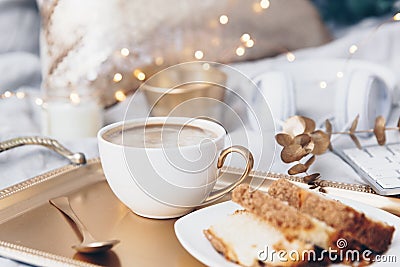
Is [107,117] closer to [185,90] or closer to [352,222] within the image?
[185,90]

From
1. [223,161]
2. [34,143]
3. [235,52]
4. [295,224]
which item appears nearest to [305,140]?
[223,161]

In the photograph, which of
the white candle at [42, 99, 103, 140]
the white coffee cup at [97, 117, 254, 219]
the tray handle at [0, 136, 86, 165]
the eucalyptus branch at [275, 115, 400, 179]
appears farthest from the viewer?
the white candle at [42, 99, 103, 140]

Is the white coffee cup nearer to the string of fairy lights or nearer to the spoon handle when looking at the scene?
the spoon handle

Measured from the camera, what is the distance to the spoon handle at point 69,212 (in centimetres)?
63

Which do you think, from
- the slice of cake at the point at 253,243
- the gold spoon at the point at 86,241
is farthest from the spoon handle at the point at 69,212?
the slice of cake at the point at 253,243

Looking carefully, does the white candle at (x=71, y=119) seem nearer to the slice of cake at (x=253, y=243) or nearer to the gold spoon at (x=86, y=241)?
the gold spoon at (x=86, y=241)

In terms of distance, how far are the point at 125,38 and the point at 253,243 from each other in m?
0.77

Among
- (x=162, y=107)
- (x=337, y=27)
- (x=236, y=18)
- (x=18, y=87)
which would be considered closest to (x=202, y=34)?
(x=236, y=18)

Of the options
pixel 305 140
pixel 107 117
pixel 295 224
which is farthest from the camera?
pixel 107 117

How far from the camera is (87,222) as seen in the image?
0.69 m

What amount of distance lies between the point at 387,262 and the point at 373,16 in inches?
55.0

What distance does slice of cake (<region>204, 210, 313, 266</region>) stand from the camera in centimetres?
54

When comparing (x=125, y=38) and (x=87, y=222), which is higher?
(x=125, y=38)

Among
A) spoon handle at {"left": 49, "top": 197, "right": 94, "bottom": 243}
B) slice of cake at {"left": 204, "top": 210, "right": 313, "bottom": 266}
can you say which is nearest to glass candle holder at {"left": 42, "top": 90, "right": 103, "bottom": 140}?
spoon handle at {"left": 49, "top": 197, "right": 94, "bottom": 243}
